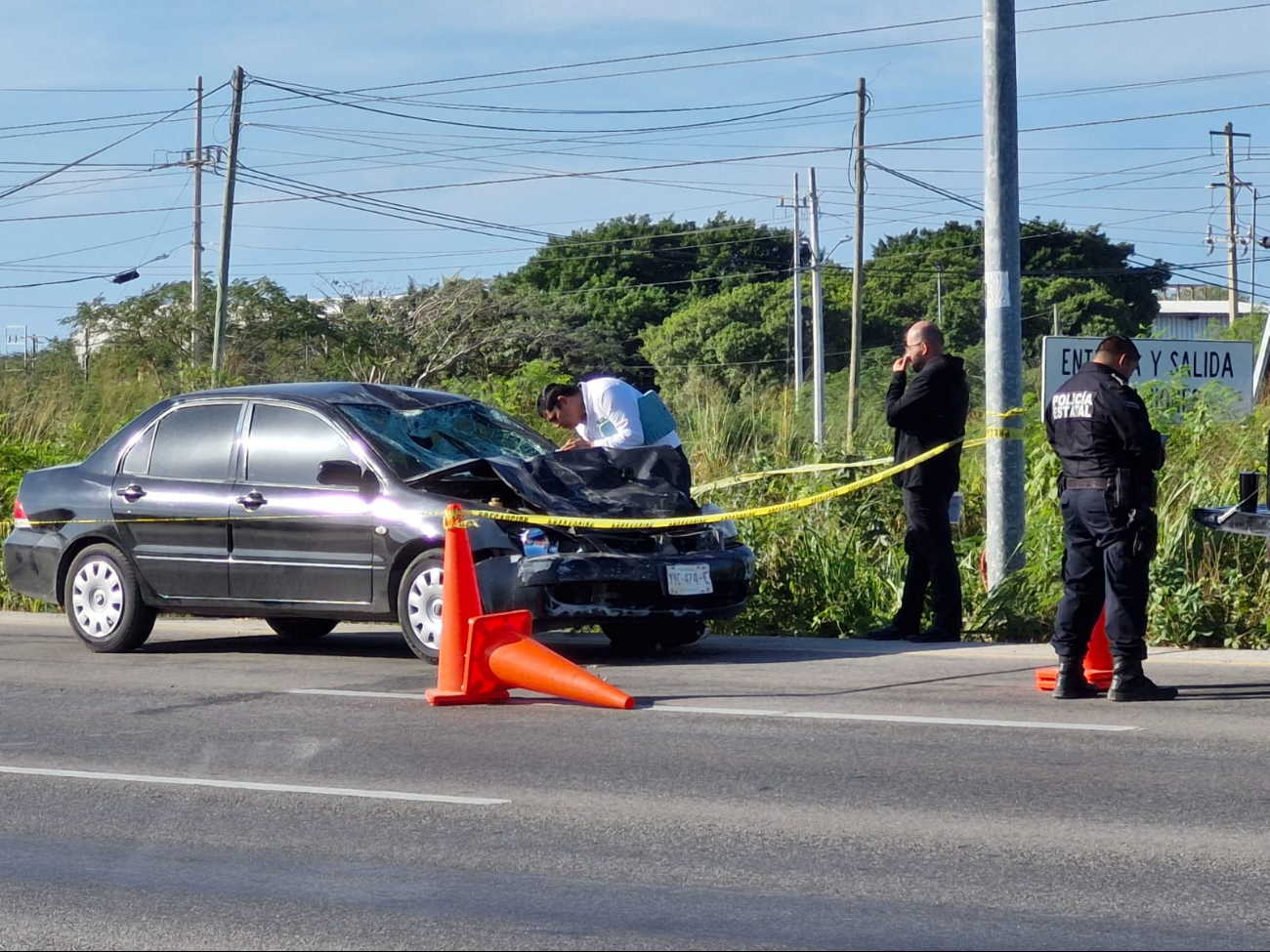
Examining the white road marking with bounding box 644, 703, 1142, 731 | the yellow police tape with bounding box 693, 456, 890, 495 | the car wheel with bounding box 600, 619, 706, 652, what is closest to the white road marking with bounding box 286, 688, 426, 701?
the white road marking with bounding box 644, 703, 1142, 731

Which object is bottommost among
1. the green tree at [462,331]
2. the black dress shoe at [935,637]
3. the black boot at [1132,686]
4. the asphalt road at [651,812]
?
the asphalt road at [651,812]

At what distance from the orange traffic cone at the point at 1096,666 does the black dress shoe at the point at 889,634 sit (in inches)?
80.2

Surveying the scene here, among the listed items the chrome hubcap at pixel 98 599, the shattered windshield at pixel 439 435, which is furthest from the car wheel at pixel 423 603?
the chrome hubcap at pixel 98 599

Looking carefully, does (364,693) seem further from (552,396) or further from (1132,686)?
(1132,686)

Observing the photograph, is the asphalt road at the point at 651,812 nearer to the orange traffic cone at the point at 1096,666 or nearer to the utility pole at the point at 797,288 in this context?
the orange traffic cone at the point at 1096,666

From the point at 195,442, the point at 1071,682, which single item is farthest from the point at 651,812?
the point at 195,442

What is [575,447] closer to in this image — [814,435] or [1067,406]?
[1067,406]

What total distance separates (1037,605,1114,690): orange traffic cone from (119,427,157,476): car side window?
5734 millimetres

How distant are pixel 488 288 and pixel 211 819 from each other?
5148 cm

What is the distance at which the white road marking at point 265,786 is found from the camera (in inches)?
254

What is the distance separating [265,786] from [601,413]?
14.5ft

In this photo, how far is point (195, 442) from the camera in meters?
10.8

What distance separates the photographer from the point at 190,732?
8.00 m

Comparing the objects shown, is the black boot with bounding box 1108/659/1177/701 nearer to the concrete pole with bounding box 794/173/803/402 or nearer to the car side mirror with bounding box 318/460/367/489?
the car side mirror with bounding box 318/460/367/489
